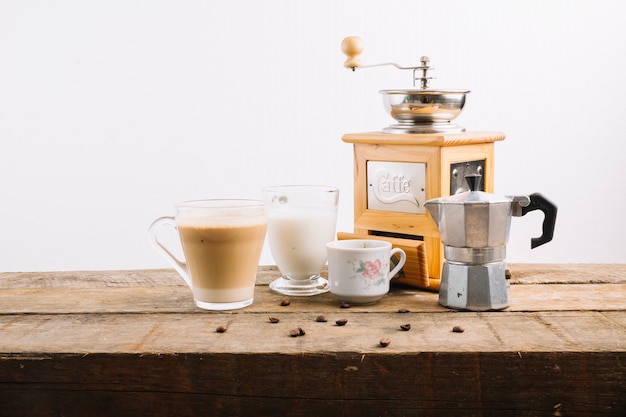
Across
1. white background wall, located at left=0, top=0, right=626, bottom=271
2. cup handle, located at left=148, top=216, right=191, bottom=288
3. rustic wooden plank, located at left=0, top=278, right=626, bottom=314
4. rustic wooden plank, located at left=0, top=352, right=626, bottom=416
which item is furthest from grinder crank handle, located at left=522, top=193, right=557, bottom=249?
white background wall, located at left=0, top=0, right=626, bottom=271

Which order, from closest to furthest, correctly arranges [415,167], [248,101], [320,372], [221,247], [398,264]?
[320,372] → [221,247] → [398,264] → [415,167] → [248,101]

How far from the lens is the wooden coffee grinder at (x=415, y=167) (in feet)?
5.02

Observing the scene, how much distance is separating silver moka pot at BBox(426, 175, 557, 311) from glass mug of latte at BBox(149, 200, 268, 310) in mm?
326

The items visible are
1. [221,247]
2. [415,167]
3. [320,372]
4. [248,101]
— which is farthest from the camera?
[248,101]

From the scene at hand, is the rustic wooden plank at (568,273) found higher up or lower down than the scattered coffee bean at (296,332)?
lower down

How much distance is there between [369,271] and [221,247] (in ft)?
0.84

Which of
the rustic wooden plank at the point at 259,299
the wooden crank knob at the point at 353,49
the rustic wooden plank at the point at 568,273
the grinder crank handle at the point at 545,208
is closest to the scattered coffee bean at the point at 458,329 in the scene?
the rustic wooden plank at the point at 259,299

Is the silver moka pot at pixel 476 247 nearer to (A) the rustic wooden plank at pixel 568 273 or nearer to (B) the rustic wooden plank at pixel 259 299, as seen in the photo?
(B) the rustic wooden plank at pixel 259 299

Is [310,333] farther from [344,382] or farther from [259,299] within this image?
[259,299]

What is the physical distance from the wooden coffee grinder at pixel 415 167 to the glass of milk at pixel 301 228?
11cm

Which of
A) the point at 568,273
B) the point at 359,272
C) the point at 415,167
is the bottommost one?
the point at 568,273

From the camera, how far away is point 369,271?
1.38 m

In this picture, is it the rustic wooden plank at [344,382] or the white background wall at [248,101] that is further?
the white background wall at [248,101]

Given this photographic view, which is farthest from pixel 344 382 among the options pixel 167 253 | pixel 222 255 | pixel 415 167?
pixel 415 167
